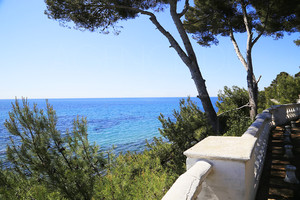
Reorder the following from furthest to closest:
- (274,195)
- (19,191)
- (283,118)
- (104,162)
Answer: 1. (283,118)
2. (104,162)
3. (19,191)
4. (274,195)

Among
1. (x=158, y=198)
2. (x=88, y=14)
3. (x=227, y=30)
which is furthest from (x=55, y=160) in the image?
(x=227, y=30)

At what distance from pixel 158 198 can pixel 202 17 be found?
1068 cm

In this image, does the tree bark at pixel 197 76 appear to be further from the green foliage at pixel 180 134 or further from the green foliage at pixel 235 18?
the green foliage at pixel 235 18

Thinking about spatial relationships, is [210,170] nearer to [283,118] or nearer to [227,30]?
[283,118]

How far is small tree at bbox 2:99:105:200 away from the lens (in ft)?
11.2

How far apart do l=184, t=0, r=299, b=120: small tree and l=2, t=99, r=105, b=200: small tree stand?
309 inches

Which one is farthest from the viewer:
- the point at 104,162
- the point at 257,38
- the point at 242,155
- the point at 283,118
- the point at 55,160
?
the point at 257,38

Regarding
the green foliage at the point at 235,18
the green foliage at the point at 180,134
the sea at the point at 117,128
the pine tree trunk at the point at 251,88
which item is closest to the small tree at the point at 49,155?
the sea at the point at 117,128

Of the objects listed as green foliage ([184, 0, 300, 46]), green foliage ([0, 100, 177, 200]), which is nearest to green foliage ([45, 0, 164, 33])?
green foliage ([184, 0, 300, 46])

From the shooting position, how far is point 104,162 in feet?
12.8

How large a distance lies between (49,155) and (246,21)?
9980 millimetres

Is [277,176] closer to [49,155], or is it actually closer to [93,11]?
[49,155]

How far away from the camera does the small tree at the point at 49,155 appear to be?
342 centimetres

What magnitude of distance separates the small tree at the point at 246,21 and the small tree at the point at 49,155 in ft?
25.8
